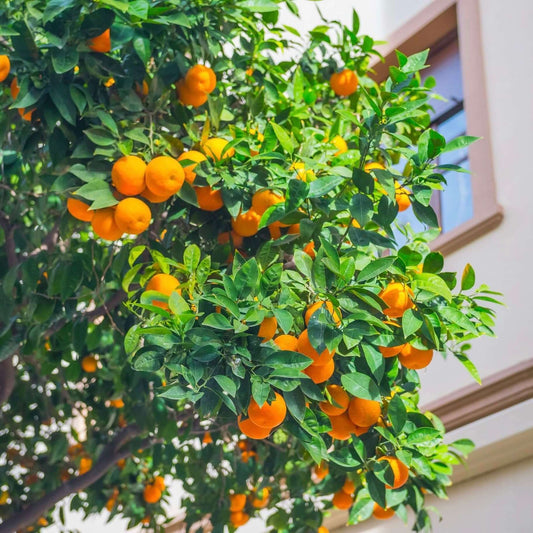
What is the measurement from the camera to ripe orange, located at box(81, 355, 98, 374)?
3750mm

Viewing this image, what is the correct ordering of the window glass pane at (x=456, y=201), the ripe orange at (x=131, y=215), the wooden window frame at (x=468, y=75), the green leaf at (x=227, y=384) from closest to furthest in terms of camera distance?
the green leaf at (x=227, y=384) → the ripe orange at (x=131, y=215) → the wooden window frame at (x=468, y=75) → the window glass pane at (x=456, y=201)

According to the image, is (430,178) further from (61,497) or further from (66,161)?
(61,497)

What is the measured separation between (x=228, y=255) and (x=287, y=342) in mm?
634

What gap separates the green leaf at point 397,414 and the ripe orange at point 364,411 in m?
0.08

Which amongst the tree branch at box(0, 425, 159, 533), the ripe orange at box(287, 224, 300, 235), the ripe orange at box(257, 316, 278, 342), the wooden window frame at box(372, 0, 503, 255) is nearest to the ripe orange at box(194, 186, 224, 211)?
the ripe orange at box(287, 224, 300, 235)

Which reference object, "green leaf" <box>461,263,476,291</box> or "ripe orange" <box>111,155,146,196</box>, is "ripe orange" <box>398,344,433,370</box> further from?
"ripe orange" <box>111,155,146,196</box>

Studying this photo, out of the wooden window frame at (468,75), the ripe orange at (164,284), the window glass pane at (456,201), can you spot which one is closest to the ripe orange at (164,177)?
the ripe orange at (164,284)

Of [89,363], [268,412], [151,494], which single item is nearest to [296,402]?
[268,412]

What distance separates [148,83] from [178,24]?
24cm

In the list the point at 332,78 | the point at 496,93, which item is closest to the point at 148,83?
the point at 332,78

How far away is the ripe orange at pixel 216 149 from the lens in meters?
2.51

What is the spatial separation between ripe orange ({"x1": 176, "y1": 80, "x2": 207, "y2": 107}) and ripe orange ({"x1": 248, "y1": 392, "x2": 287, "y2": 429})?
1.18 meters

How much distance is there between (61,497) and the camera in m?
3.51

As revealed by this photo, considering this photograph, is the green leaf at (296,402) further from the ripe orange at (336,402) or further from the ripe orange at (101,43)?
the ripe orange at (101,43)
